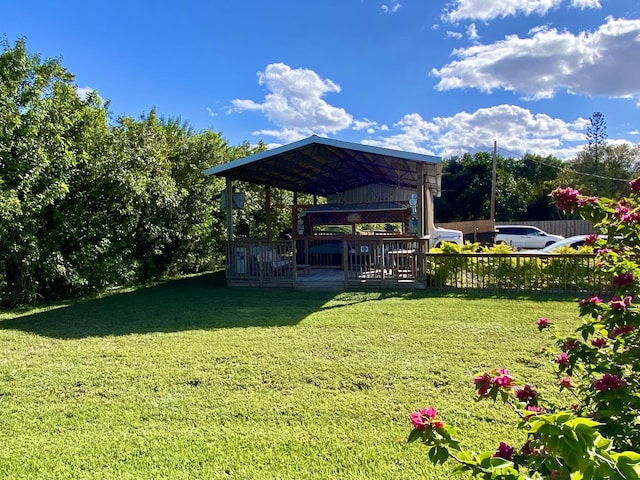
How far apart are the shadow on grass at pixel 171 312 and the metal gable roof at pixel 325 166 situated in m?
3.31

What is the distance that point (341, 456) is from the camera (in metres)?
2.75

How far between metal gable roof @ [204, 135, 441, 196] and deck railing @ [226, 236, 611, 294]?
1.98 meters

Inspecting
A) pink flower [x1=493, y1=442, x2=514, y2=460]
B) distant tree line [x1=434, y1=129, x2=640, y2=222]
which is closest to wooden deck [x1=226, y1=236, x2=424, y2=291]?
pink flower [x1=493, y1=442, x2=514, y2=460]

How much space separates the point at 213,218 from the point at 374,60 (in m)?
7.62

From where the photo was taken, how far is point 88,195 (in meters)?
9.67

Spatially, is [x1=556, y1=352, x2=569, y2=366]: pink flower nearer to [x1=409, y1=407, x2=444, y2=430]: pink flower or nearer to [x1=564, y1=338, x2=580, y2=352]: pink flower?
[x1=564, y1=338, x2=580, y2=352]: pink flower

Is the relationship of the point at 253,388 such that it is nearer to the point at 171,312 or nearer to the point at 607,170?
the point at 171,312

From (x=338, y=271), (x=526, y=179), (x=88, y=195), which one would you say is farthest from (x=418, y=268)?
(x=526, y=179)

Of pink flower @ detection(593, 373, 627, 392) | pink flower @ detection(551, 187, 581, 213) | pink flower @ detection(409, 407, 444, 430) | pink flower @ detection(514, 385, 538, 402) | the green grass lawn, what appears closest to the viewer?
pink flower @ detection(409, 407, 444, 430)

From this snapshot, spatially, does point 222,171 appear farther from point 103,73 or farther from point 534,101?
point 534,101

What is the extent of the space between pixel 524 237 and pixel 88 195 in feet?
64.0

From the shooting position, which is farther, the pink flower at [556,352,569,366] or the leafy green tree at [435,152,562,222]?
the leafy green tree at [435,152,562,222]

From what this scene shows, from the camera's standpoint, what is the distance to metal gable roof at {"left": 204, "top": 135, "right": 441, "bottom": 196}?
364 inches

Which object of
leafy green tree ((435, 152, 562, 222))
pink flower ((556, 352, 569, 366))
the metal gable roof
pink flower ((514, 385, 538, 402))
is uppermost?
leafy green tree ((435, 152, 562, 222))
